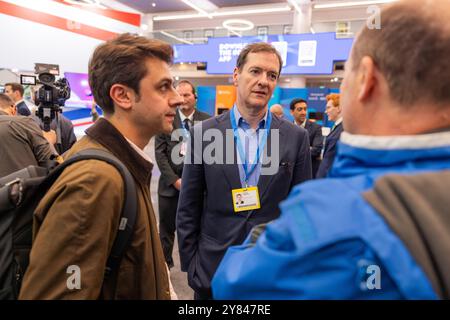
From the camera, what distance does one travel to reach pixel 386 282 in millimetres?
503

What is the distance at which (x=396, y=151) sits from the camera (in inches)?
22.2

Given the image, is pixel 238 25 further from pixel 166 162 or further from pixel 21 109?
pixel 166 162

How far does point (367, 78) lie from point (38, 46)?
903 centimetres

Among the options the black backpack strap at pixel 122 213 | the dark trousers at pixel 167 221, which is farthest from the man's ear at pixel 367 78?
the dark trousers at pixel 167 221

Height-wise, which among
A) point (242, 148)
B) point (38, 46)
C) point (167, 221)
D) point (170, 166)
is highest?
point (38, 46)

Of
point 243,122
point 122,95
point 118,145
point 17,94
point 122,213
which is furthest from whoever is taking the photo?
point 17,94

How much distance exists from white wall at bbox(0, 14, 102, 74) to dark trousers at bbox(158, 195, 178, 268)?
6.04 metres

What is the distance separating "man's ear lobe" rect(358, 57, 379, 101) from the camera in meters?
0.62

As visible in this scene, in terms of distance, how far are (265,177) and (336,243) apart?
1238 millimetres

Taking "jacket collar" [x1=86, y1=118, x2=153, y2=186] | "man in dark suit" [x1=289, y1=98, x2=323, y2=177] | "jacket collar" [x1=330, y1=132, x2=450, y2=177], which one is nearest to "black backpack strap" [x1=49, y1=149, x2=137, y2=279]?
"jacket collar" [x1=86, y1=118, x2=153, y2=186]

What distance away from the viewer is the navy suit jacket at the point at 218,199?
1.71 metres

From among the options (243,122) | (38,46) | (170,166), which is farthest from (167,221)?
(38,46)

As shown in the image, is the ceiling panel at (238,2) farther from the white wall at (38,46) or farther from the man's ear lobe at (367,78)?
the man's ear lobe at (367,78)
